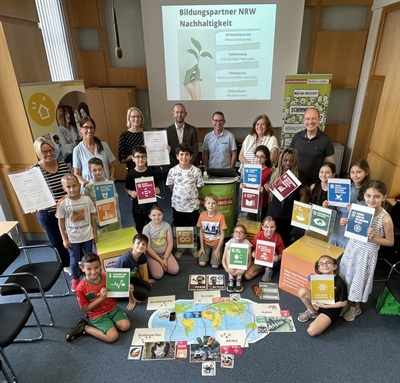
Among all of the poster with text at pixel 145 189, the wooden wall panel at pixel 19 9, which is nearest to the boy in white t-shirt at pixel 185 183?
the poster with text at pixel 145 189

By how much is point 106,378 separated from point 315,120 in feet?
10.0

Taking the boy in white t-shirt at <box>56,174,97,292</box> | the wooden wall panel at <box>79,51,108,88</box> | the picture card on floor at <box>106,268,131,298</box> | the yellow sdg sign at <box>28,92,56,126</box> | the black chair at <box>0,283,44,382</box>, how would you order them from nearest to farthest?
the black chair at <box>0,283,44,382</box> → the picture card on floor at <box>106,268,131,298</box> → the boy in white t-shirt at <box>56,174,97,292</box> → the yellow sdg sign at <box>28,92,56,126</box> → the wooden wall panel at <box>79,51,108,88</box>

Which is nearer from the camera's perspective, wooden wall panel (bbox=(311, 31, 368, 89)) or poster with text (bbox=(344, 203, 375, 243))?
poster with text (bbox=(344, 203, 375, 243))

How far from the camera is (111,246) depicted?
2977 mm

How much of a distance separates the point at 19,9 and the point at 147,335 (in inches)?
148

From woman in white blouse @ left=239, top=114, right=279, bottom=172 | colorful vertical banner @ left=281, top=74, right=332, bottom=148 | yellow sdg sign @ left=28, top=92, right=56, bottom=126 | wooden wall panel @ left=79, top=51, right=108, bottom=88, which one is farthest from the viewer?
wooden wall panel @ left=79, top=51, right=108, bottom=88

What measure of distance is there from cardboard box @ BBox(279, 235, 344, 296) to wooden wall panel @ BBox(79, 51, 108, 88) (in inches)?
184

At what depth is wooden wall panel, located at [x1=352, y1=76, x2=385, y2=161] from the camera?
4801 mm

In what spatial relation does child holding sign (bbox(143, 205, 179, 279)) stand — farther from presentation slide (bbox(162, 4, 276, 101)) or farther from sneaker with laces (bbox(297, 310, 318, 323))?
presentation slide (bbox(162, 4, 276, 101))

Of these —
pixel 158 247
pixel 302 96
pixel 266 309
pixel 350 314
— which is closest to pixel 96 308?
pixel 158 247

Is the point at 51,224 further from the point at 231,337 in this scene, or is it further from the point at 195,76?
the point at 195,76

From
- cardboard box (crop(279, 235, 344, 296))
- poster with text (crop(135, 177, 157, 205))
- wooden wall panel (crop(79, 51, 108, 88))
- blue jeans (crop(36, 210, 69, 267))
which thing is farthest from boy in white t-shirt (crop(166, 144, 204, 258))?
wooden wall panel (crop(79, 51, 108, 88))

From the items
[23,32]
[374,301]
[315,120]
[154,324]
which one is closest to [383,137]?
[315,120]

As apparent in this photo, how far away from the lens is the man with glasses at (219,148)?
386 centimetres
